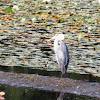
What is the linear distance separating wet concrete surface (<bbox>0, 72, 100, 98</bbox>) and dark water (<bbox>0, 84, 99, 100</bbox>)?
0.19m

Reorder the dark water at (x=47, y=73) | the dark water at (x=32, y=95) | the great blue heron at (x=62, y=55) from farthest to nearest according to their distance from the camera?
the dark water at (x=47, y=73)
the great blue heron at (x=62, y=55)
the dark water at (x=32, y=95)

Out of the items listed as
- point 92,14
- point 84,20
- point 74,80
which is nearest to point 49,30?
point 84,20

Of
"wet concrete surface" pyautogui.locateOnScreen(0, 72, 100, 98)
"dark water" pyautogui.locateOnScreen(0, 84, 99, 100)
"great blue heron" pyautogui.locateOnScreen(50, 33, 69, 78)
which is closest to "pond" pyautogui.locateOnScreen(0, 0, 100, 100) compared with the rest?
"dark water" pyautogui.locateOnScreen(0, 84, 99, 100)

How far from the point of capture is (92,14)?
43.6 ft

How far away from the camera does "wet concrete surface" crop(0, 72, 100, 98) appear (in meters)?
6.61

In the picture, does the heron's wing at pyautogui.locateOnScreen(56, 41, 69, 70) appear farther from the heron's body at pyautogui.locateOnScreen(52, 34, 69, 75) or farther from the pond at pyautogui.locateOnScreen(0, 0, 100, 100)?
A: the pond at pyautogui.locateOnScreen(0, 0, 100, 100)

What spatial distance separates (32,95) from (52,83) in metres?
0.80

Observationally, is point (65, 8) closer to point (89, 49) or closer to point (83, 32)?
point (83, 32)

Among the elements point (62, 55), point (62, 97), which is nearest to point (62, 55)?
point (62, 55)

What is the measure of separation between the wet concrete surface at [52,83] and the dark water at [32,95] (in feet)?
0.62

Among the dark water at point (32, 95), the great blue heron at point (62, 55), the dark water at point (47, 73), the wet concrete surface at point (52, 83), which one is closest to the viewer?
the dark water at point (32, 95)

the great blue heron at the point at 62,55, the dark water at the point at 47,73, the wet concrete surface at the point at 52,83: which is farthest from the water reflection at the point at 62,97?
the dark water at the point at 47,73

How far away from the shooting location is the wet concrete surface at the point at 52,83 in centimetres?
661

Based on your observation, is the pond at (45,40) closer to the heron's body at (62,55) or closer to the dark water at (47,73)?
the dark water at (47,73)
